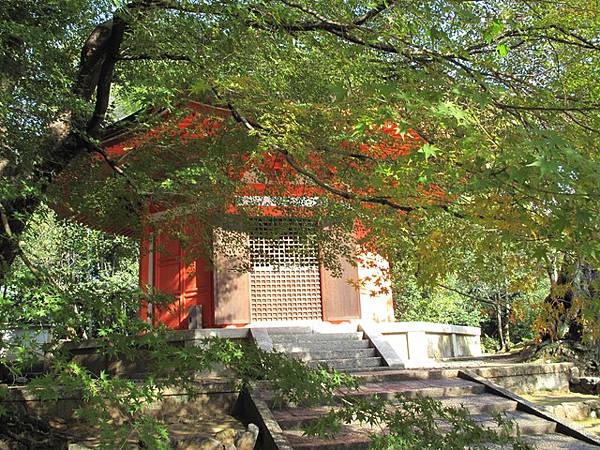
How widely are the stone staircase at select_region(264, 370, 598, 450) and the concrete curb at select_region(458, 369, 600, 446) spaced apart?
60 millimetres

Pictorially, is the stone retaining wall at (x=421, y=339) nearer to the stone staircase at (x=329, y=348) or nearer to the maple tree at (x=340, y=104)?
the stone staircase at (x=329, y=348)

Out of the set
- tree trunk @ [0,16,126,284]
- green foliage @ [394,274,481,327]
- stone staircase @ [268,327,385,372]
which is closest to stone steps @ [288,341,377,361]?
stone staircase @ [268,327,385,372]

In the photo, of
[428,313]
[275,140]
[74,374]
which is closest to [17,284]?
[74,374]

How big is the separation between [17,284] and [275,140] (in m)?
2.07

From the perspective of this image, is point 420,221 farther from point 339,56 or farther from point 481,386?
point 481,386

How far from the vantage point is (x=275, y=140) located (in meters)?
4.25

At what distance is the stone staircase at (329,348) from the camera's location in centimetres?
899

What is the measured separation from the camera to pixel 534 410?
6.65 m

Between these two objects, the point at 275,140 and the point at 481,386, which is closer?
the point at 275,140

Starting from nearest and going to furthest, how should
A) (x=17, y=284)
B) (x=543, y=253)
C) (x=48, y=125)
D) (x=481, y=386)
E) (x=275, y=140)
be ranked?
(x=543, y=253) → (x=17, y=284) → (x=275, y=140) → (x=48, y=125) → (x=481, y=386)

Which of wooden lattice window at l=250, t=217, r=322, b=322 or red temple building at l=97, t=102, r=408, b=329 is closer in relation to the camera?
red temple building at l=97, t=102, r=408, b=329

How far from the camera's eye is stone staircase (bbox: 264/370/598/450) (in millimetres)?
5377

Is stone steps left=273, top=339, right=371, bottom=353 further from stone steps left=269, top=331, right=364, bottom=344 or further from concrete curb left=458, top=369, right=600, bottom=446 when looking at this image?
concrete curb left=458, top=369, right=600, bottom=446

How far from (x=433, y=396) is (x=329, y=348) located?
2857 millimetres
